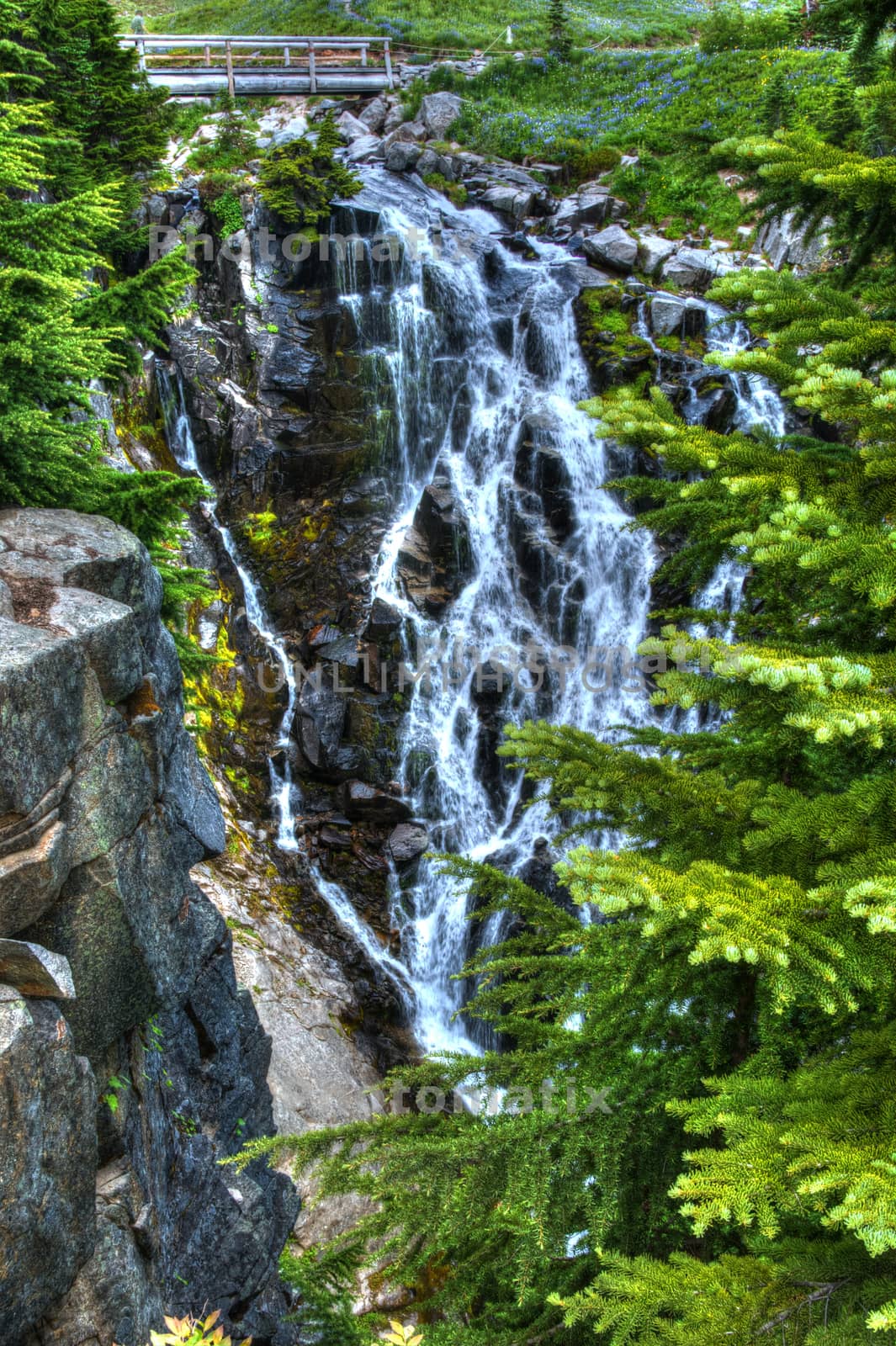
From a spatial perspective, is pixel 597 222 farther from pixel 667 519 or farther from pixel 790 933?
pixel 790 933

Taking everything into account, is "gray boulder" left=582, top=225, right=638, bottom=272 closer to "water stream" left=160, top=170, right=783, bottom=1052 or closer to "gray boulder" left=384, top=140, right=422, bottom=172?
"water stream" left=160, top=170, right=783, bottom=1052

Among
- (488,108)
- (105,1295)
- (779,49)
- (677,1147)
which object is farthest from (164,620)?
(779,49)

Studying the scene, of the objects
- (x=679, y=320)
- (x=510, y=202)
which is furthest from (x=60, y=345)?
(x=510, y=202)

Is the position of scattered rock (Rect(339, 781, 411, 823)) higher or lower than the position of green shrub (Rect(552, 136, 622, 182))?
lower

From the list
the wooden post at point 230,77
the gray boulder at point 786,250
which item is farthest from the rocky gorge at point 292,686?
the wooden post at point 230,77

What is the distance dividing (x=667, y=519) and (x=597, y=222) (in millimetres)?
21616

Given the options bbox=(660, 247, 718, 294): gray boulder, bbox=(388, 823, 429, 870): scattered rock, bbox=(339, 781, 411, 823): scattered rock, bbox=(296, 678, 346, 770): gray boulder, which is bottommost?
bbox=(388, 823, 429, 870): scattered rock

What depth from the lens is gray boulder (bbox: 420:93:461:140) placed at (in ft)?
84.1

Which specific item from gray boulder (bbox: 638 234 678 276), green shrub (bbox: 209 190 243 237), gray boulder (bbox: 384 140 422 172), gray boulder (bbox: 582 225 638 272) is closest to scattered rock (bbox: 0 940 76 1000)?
green shrub (bbox: 209 190 243 237)

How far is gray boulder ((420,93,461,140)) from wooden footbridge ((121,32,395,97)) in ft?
6.83

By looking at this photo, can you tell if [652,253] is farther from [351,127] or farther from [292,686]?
[292,686]

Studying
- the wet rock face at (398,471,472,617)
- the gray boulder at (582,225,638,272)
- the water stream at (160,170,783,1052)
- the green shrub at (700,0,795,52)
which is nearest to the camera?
the water stream at (160,170,783,1052)

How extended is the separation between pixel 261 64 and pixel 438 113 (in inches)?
225

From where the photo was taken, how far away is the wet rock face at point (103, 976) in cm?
527
